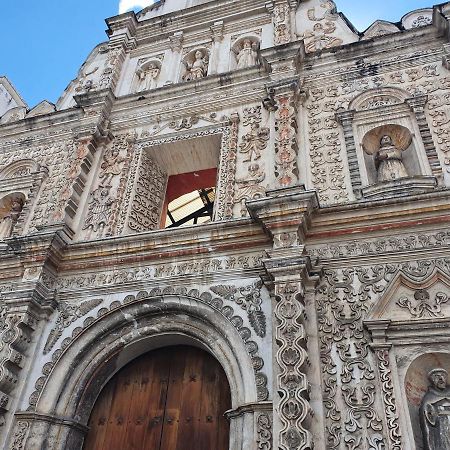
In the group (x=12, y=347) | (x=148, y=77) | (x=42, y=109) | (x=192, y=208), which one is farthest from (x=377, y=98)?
(x=42, y=109)

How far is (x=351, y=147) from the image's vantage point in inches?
233

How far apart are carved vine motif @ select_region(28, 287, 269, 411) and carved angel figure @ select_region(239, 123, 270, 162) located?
86.5 inches

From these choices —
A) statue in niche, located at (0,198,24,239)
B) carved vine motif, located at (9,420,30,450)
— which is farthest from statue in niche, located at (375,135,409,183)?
statue in niche, located at (0,198,24,239)

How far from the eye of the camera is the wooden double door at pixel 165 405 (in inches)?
183

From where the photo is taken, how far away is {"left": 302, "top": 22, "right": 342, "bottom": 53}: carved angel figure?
7.46m

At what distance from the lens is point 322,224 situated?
5.07 m

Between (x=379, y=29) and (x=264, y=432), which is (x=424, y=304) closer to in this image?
(x=264, y=432)

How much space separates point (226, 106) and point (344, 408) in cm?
481

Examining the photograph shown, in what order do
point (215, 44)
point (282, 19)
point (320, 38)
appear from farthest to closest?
point (215, 44) < point (282, 19) < point (320, 38)

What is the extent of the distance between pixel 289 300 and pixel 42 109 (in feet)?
22.6

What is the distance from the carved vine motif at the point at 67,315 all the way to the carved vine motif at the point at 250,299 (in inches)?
60.7

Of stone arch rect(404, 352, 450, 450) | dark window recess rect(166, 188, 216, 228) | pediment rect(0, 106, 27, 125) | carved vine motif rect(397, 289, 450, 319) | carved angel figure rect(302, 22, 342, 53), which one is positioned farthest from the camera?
dark window recess rect(166, 188, 216, 228)

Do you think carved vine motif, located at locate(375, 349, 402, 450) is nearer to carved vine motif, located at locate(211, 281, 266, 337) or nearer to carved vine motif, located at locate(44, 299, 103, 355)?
carved vine motif, located at locate(211, 281, 266, 337)

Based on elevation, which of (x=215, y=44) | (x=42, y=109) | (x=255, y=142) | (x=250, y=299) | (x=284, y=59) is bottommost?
(x=250, y=299)
